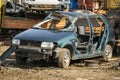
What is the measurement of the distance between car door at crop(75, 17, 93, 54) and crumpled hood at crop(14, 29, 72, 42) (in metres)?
0.75

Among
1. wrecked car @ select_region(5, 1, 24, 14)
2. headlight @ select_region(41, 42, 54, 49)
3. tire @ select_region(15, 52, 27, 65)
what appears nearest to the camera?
headlight @ select_region(41, 42, 54, 49)

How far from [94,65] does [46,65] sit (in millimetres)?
1490

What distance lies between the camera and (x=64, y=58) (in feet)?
39.9

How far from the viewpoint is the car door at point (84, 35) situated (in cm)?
1325

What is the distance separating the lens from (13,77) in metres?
10.4

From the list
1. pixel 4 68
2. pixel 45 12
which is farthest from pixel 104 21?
pixel 45 12

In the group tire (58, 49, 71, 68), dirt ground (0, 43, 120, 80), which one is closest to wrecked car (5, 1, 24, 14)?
dirt ground (0, 43, 120, 80)

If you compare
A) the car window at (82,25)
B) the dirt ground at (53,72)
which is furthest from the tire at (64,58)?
the car window at (82,25)

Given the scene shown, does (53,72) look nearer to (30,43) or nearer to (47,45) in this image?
(47,45)

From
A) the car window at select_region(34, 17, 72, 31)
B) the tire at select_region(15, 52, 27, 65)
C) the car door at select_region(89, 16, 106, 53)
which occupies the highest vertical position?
the car window at select_region(34, 17, 72, 31)

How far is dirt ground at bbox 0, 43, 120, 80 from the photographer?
1046 centimetres

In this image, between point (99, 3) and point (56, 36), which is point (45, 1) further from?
point (56, 36)

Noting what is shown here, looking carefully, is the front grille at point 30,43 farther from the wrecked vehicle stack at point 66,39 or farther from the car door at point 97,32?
the car door at point 97,32

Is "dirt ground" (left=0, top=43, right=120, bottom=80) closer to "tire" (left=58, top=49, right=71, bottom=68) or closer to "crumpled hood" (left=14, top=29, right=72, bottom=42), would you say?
"tire" (left=58, top=49, right=71, bottom=68)
